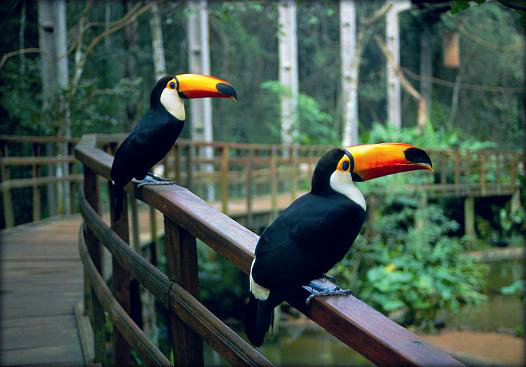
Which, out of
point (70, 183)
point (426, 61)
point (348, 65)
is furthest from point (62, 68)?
point (426, 61)

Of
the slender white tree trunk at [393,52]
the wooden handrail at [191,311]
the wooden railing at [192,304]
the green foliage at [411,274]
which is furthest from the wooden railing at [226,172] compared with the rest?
the slender white tree trunk at [393,52]

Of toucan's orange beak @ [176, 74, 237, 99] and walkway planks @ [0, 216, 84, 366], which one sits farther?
walkway planks @ [0, 216, 84, 366]

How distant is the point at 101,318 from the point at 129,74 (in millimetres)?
11262

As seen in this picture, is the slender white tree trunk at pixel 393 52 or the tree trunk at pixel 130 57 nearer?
the tree trunk at pixel 130 57

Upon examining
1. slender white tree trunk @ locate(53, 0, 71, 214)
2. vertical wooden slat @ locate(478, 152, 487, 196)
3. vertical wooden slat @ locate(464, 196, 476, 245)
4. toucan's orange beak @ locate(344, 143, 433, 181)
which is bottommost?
vertical wooden slat @ locate(464, 196, 476, 245)

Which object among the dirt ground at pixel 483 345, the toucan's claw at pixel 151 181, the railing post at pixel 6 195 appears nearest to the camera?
the toucan's claw at pixel 151 181

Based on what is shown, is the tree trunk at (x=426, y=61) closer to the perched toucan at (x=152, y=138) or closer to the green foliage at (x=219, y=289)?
the green foliage at (x=219, y=289)

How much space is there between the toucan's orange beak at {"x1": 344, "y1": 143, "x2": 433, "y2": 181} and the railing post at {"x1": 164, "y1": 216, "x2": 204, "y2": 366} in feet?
1.96

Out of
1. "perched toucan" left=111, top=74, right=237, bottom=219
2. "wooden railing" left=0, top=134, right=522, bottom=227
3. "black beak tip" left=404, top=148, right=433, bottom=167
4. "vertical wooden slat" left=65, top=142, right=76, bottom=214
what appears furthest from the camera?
"vertical wooden slat" left=65, top=142, right=76, bottom=214

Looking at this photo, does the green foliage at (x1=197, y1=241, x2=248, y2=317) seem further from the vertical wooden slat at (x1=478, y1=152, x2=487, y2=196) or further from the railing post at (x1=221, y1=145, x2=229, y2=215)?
the vertical wooden slat at (x1=478, y1=152, x2=487, y2=196)

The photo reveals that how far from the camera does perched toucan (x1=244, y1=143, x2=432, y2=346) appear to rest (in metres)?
1.50

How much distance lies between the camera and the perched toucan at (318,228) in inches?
59.1

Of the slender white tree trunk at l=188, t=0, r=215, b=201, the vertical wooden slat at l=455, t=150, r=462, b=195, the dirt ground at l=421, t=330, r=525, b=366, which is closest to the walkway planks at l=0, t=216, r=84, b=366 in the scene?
the dirt ground at l=421, t=330, r=525, b=366

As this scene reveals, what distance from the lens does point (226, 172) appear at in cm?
862
